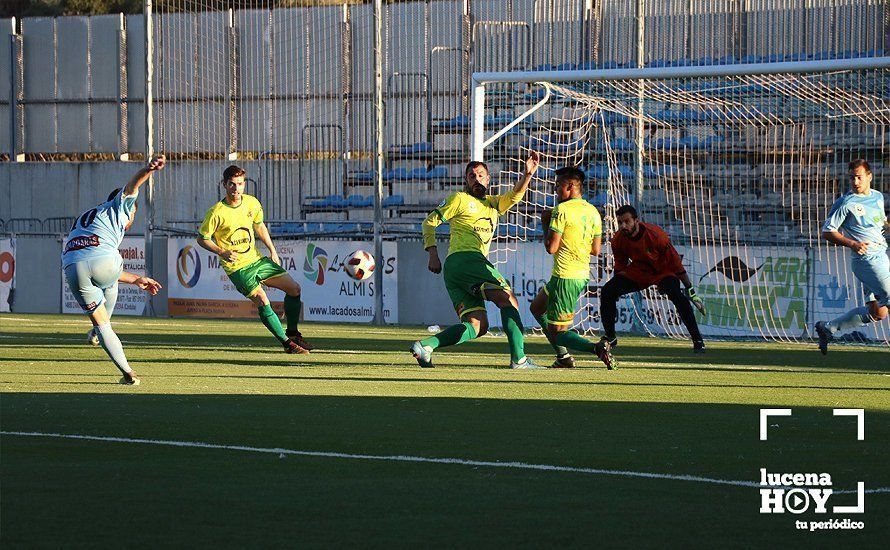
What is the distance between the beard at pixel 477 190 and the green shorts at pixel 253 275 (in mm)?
3158

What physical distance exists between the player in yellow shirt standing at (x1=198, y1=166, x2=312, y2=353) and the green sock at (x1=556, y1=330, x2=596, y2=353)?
3.61 metres

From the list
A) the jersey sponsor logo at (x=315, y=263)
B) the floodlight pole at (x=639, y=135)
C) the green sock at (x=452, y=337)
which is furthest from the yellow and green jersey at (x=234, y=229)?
the jersey sponsor logo at (x=315, y=263)

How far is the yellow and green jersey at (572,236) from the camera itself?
14.2 meters

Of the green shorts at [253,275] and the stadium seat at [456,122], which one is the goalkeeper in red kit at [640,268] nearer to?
the green shorts at [253,275]

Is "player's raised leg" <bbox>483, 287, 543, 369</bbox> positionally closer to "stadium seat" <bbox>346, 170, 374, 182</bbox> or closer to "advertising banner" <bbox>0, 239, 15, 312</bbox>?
"stadium seat" <bbox>346, 170, 374, 182</bbox>

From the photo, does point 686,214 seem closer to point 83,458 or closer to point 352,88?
point 352,88

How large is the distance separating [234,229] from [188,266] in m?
12.7

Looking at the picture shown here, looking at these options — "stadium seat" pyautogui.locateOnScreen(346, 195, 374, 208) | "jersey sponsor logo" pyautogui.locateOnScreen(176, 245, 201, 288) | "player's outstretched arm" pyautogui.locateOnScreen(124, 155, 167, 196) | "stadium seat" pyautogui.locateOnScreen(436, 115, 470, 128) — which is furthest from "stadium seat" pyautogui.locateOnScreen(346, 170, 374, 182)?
"player's outstretched arm" pyautogui.locateOnScreen(124, 155, 167, 196)

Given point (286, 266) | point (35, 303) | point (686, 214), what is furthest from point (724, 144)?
point (35, 303)

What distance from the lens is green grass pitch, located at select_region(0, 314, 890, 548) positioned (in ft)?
19.3

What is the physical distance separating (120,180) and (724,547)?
116 feet

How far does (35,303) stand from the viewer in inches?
1224

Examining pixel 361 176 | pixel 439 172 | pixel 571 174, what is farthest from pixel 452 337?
pixel 361 176

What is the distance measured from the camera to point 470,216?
14305mm
